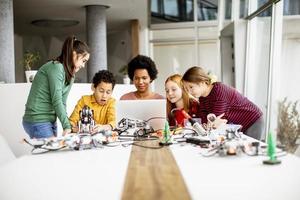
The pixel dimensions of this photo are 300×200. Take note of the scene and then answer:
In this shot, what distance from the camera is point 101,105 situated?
10.6 ft

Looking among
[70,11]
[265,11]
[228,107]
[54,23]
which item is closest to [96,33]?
[70,11]

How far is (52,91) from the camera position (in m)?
2.65

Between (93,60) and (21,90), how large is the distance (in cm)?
366

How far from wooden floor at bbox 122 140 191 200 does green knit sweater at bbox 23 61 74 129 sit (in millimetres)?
840

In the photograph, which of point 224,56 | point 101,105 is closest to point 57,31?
point 224,56

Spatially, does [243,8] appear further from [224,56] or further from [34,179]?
[34,179]

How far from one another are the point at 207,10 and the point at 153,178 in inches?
394

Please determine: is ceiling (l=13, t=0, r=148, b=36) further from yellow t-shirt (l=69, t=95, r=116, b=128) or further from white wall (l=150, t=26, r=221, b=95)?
yellow t-shirt (l=69, t=95, r=116, b=128)

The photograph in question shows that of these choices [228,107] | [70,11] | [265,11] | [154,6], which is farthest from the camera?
[154,6]

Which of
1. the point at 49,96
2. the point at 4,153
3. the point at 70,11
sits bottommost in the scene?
the point at 4,153

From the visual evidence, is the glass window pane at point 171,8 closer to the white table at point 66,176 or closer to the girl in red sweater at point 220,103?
the girl in red sweater at point 220,103

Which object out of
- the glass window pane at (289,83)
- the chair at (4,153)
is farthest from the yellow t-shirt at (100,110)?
the glass window pane at (289,83)

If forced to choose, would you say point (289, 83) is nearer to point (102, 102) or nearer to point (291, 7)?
point (291, 7)

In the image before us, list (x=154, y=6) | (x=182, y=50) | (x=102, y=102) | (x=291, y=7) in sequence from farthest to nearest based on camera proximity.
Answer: (x=182, y=50), (x=154, y=6), (x=291, y=7), (x=102, y=102)
